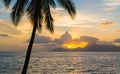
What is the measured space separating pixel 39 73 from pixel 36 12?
134 ft

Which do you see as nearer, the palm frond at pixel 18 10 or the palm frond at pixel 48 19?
the palm frond at pixel 48 19

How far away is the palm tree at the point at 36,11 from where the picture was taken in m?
18.3

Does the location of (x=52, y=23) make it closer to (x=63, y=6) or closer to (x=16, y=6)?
(x=63, y=6)

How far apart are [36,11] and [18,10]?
180 centimetres

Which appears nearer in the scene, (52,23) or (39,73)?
(52,23)

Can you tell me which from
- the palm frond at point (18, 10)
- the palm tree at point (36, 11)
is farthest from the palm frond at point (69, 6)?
the palm frond at point (18, 10)

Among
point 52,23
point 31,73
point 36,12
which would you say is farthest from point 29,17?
point 31,73

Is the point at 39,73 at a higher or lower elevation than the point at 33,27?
lower

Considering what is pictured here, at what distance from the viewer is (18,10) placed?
19.3 meters

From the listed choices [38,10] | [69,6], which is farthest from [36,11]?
[69,6]

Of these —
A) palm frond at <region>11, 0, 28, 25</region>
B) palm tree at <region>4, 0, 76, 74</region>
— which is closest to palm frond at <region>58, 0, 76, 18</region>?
palm tree at <region>4, 0, 76, 74</region>

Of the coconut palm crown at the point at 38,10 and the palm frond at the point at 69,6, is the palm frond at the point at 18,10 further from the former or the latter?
the palm frond at the point at 69,6

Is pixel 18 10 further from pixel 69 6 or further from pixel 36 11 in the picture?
Result: pixel 69 6

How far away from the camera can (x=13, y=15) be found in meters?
19.6
